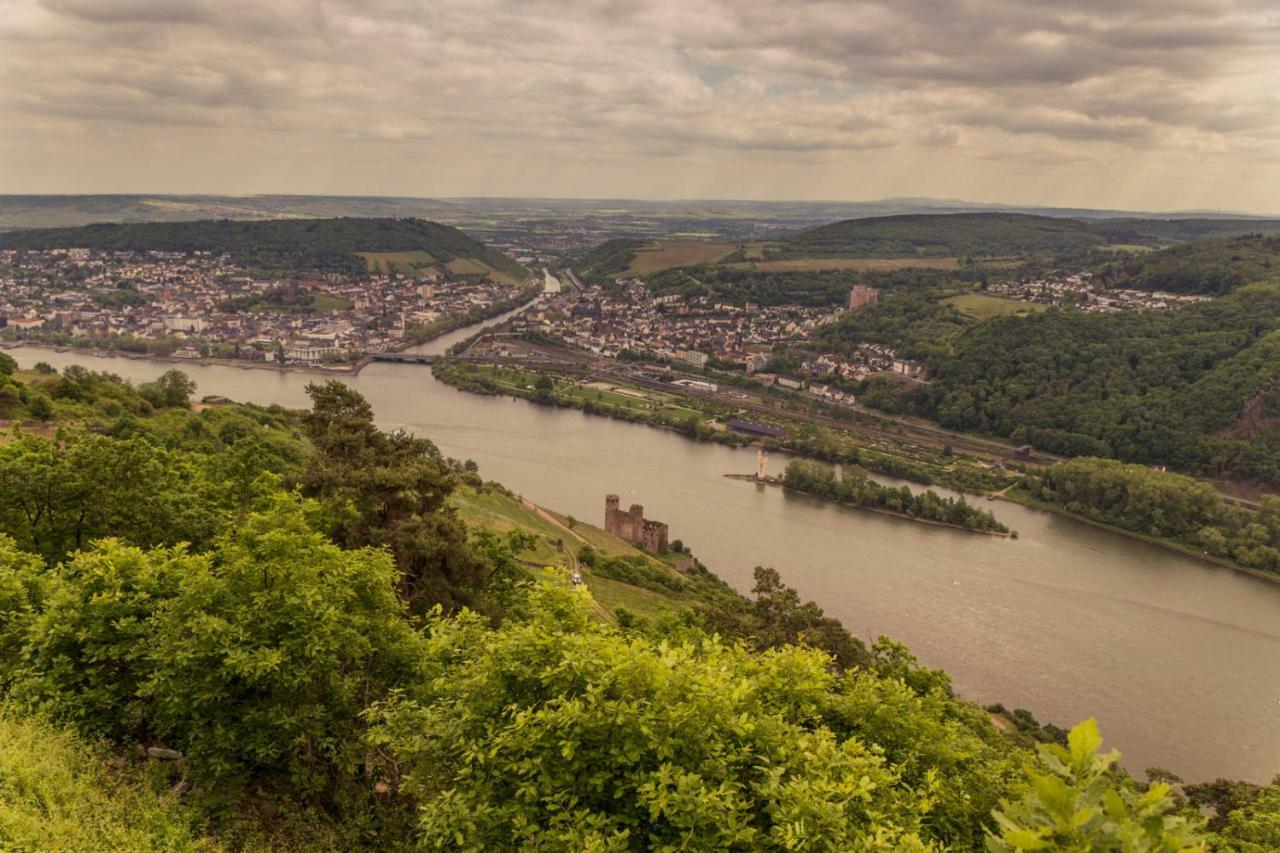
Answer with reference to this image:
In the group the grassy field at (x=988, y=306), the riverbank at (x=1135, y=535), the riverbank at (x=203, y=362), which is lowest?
the riverbank at (x=1135, y=535)

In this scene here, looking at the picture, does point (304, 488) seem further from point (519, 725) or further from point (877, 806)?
point (877, 806)

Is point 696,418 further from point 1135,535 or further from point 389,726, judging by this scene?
point 389,726

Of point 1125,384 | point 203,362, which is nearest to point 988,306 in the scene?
point 1125,384

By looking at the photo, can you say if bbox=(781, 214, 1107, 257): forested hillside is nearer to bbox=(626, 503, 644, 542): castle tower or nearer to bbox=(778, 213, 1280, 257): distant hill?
bbox=(778, 213, 1280, 257): distant hill

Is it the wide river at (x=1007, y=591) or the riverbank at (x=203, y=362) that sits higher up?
the riverbank at (x=203, y=362)

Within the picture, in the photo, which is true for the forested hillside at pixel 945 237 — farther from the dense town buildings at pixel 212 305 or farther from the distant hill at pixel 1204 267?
the dense town buildings at pixel 212 305

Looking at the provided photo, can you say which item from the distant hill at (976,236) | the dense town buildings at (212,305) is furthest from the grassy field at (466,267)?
the distant hill at (976,236)
